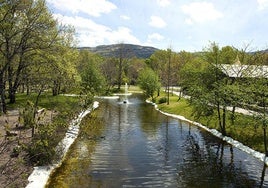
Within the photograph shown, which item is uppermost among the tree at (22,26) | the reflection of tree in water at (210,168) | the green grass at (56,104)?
the tree at (22,26)

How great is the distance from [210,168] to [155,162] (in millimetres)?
4239

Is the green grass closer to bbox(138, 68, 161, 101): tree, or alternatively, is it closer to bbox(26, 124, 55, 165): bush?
bbox(26, 124, 55, 165): bush

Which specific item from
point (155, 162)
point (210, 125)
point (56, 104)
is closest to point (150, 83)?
point (56, 104)

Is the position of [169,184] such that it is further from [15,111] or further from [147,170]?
[15,111]

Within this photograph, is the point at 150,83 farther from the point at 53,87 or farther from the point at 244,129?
the point at 53,87

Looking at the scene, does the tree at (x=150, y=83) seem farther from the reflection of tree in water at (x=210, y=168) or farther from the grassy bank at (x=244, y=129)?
the reflection of tree in water at (x=210, y=168)

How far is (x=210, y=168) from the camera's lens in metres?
22.8

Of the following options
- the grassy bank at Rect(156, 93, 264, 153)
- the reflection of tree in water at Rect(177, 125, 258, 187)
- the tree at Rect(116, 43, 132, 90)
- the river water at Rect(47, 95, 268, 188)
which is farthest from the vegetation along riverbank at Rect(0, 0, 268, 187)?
the tree at Rect(116, 43, 132, 90)

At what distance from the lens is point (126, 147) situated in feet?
92.3

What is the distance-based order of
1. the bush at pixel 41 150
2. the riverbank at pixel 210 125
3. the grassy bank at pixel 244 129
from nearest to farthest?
the bush at pixel 41 150 < the riverbank at pixel 210 125 < the grassy bank at pixel 244 129

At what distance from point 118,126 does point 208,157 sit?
15.1 metres

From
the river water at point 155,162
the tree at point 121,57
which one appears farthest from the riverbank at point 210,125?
the tree at point 121,57

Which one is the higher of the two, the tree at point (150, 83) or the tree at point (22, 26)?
the tree at point (22, 26)

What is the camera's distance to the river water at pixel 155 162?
19812mm
